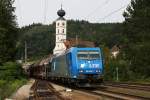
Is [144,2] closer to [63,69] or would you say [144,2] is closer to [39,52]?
[63,69]

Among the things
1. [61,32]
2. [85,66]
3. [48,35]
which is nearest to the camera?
[85,66]

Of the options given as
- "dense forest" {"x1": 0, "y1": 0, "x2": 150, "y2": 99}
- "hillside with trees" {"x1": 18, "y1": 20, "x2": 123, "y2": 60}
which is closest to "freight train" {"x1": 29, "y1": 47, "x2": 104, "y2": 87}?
"dense forest" {"x1": 0, "y1": 0, "x2": 150, "y2": 99}

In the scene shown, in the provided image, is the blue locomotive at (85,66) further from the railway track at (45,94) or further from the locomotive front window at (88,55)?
the railway track at (45,94)

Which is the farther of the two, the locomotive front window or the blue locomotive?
the locomotive front window

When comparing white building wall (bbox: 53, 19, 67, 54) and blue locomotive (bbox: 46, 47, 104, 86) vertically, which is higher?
white building wall (bbox: 53, 19, 67, 54)

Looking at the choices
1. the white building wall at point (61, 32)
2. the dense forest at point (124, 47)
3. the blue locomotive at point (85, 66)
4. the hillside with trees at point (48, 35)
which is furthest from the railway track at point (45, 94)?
the white building wall at point (61, 32)

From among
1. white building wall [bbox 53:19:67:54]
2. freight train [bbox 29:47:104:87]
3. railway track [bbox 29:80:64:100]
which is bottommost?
railway track [bbox 29:80:64:100]

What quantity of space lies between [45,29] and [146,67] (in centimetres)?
12149

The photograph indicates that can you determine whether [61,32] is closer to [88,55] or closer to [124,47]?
[124,47]

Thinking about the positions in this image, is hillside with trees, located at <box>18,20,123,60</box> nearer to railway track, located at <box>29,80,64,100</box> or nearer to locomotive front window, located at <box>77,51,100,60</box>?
locomotive front window, located at <box>77,51,100,60</box>

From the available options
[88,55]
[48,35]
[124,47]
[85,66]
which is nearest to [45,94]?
[85,66]

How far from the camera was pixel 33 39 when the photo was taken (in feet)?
526

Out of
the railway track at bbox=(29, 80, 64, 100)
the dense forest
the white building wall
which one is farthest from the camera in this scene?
the white building wall

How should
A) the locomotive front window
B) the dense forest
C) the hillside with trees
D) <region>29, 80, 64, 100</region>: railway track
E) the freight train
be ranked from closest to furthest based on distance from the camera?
<region>29, 80, 64, 100</region>: railway track → the freight train → the locomotive front window → the dense forest → the hillside with trees
